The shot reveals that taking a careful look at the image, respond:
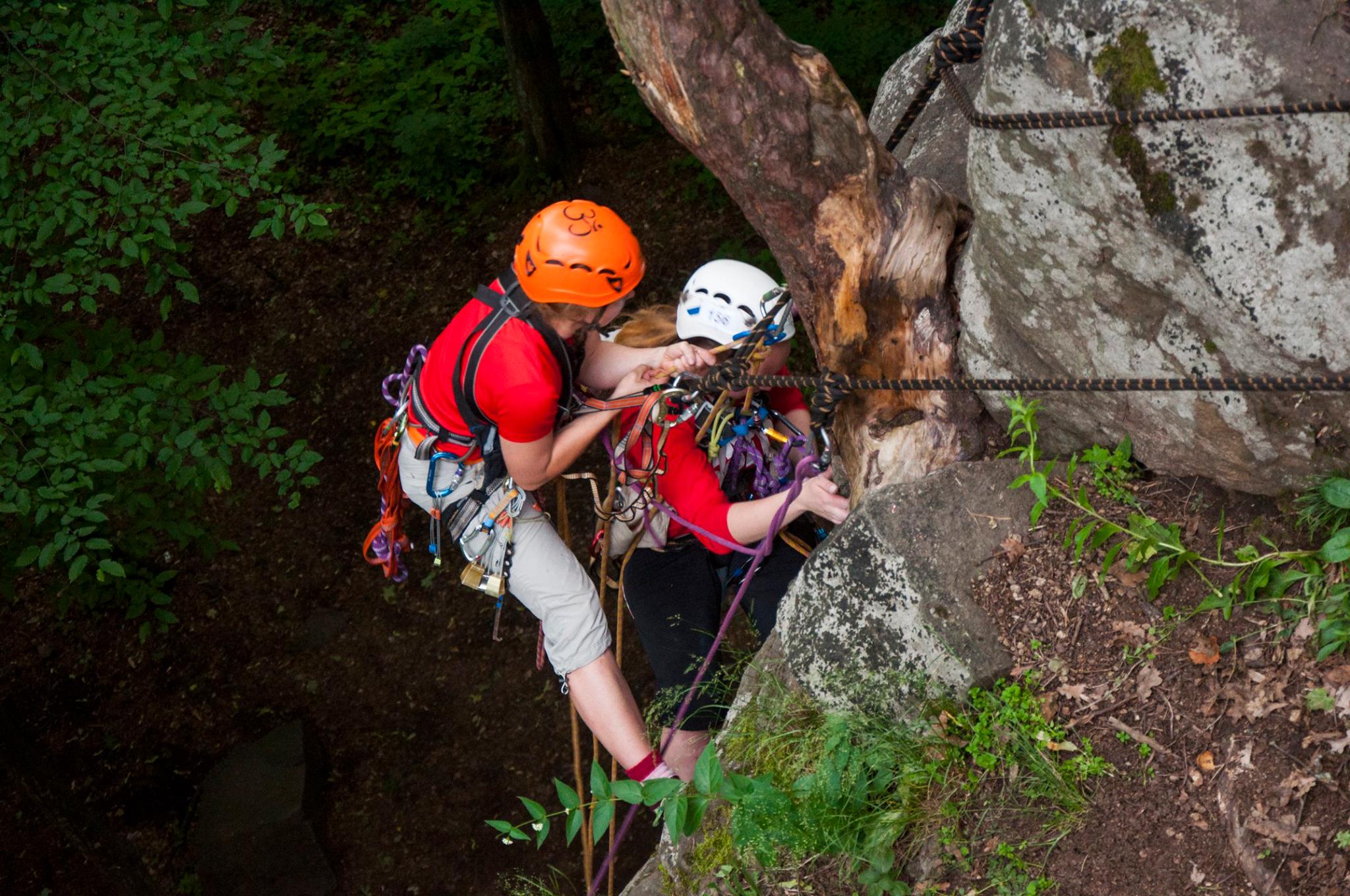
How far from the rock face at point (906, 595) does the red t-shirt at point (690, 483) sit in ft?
1.72

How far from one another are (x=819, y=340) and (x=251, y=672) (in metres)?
5.57

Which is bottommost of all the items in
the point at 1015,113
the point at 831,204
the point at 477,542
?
the point at 477,542

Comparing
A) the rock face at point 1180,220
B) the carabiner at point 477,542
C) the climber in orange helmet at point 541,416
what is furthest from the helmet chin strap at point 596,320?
the rock face at point 1180,220

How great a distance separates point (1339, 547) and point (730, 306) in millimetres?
1909

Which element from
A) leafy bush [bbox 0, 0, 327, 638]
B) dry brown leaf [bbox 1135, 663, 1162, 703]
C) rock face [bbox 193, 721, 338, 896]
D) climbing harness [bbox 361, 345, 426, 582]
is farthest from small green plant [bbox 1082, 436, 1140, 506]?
rock face [bbox 193, 721, 338, 896]

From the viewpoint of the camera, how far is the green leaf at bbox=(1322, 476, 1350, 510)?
238 cm

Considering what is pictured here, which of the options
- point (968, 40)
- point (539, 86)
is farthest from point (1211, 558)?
point (539, 86)

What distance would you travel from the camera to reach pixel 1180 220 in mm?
2395

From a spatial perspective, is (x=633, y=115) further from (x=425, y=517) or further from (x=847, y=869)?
(x=847, y=869)

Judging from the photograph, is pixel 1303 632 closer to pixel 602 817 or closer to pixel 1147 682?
pixel 1147 682

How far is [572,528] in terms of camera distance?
Answer: 7.44 meters

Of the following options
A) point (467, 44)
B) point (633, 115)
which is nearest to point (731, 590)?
point (633, 115)

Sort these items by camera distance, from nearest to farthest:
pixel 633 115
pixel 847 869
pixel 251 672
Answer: pixel 847 869, pixel 251 672, pixel 633 115

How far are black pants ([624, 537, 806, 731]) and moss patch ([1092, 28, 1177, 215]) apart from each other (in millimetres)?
1910
